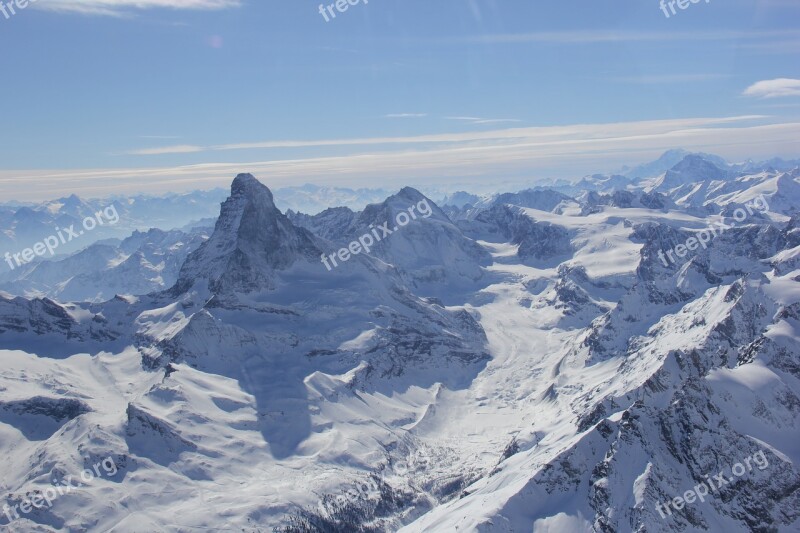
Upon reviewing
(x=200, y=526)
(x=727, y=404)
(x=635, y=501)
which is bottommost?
(x=200, y=526)

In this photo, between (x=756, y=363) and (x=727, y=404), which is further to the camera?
(x=756, y=363)

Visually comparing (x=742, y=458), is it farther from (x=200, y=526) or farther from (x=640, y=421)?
(x=200, y=526)

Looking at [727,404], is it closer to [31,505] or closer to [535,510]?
[535,510]

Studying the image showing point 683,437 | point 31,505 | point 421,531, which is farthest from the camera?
point 31,505

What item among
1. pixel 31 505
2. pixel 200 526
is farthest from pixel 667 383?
pixel 31 505

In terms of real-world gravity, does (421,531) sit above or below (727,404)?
below

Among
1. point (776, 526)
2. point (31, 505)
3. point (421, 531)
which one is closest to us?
point (776, 526)

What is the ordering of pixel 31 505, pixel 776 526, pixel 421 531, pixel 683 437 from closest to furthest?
pixel 776 526, pixel 683 437, pixel 421 531, pixel 31 505

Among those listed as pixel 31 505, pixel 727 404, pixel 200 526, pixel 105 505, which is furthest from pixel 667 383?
pixel 31 505

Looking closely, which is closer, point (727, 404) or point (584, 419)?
point (727, 404)
